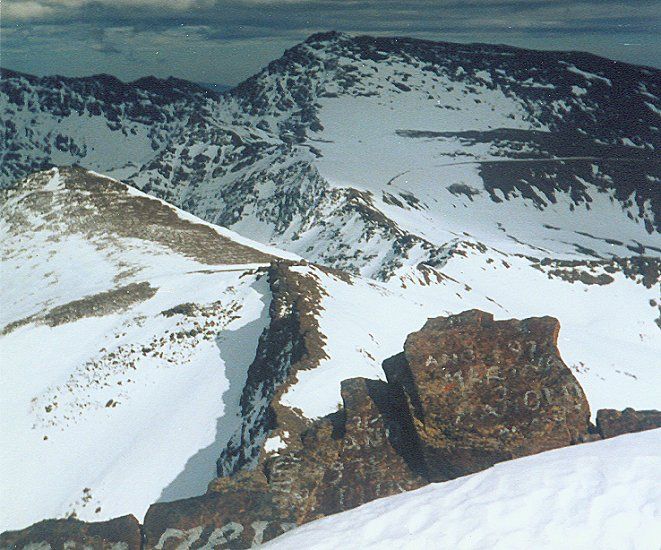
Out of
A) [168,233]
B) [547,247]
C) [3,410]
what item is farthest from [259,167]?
[3,410]

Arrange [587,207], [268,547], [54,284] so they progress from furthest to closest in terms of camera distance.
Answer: [587,207], [54,284], [268,547]

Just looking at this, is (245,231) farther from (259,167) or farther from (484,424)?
(484,424)

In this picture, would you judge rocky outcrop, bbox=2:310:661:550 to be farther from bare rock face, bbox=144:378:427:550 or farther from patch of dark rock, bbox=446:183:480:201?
patch of dark rock, bbox=446:183:480:201

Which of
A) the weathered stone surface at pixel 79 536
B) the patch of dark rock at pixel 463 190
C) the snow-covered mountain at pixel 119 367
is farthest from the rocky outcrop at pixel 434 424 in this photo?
the patch of dark rock at pixel 463 190

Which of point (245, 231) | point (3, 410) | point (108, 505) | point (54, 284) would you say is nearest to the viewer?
point (108, 505)

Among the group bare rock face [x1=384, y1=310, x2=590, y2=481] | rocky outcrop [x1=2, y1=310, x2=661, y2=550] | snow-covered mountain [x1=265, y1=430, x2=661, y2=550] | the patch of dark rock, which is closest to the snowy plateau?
snow-covered mountain [x1=265, y1=430, x2=661, y2=550]

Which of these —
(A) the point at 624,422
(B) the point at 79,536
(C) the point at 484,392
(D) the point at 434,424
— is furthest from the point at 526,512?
(B) the point at 79,536
